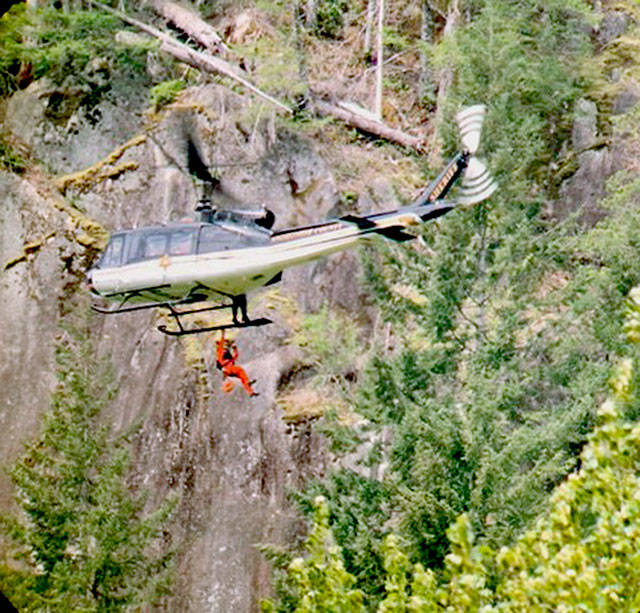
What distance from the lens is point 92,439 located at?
52.9ft

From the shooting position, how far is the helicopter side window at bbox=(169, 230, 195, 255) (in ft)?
41.0

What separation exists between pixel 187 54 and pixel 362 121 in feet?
12.5

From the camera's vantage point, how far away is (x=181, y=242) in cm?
1254

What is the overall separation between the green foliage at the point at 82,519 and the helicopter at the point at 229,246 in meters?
3.63

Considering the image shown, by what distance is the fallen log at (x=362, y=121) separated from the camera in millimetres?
22516

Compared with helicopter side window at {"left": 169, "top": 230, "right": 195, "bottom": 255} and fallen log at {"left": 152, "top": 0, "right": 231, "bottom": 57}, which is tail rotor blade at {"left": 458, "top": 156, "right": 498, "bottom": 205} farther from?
fallen log at {"left": 152, "top": 0, "right": 231, "bottom": 57}

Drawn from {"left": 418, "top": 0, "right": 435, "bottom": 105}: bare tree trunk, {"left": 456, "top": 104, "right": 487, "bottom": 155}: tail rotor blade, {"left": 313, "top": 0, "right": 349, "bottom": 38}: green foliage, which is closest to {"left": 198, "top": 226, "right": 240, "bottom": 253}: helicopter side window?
{"left": 456, "top": 104, "right": 487, "bottom": 155}: tail rotor blade

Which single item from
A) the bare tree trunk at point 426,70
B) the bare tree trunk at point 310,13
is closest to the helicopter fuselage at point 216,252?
the bare tree trunk at point 426,70

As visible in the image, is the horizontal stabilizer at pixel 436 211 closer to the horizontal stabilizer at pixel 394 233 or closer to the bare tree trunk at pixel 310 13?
the horizontal stabilizer at pixel 394 233

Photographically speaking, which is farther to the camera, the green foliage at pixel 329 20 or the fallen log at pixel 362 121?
the green foliage at pixel 329 20

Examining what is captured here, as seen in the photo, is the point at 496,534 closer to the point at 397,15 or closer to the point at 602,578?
the point at 602,578

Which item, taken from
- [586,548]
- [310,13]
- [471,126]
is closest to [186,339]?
[471,126]

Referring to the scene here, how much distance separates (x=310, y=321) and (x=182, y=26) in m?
7.84

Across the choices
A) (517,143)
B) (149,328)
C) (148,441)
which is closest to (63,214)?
(149,328)
